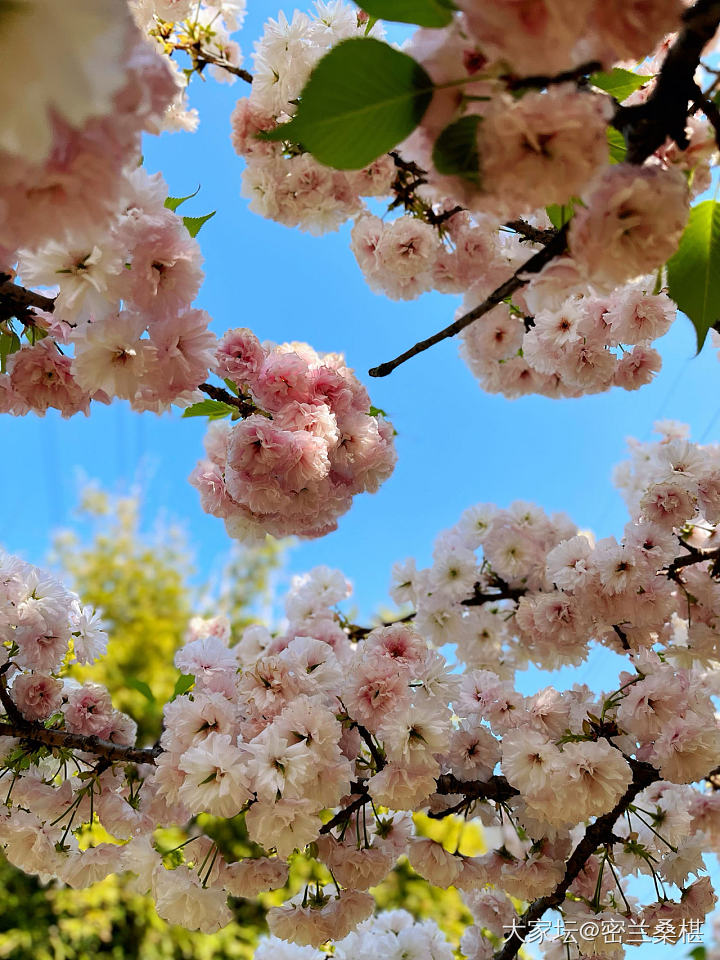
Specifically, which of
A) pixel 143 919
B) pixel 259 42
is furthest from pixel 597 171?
pixel 143 919

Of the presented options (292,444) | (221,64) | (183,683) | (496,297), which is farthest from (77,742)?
(221,64)

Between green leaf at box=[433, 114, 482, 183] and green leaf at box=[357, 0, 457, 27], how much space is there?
74mm

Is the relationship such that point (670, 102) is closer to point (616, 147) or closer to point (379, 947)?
point (616, 147)

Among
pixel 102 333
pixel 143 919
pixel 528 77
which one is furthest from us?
pixel 143 919

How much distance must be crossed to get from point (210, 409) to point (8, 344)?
1.10ft

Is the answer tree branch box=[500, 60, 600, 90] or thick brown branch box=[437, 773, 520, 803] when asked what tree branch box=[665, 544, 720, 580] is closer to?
thick brown branch box=[437, 773, 520, 803]

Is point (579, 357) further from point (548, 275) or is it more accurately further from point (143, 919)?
point (143, 919)

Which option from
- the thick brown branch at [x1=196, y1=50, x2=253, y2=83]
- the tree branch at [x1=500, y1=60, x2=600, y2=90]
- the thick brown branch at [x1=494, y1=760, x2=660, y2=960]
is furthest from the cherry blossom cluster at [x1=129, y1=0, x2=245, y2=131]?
the thick brown branch at [x1=494, y1=760, x2=660, y2=960]

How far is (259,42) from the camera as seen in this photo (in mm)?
1348

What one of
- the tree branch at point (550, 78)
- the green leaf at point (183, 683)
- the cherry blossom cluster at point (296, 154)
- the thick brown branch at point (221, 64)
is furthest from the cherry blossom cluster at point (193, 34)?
the tree branch at point (550, 78)

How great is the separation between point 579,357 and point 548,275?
1.07 metres

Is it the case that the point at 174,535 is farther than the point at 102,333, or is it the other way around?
the point at 174,535

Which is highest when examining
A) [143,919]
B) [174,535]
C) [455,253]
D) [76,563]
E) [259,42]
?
[259,42]

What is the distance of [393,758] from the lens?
1.01 m
